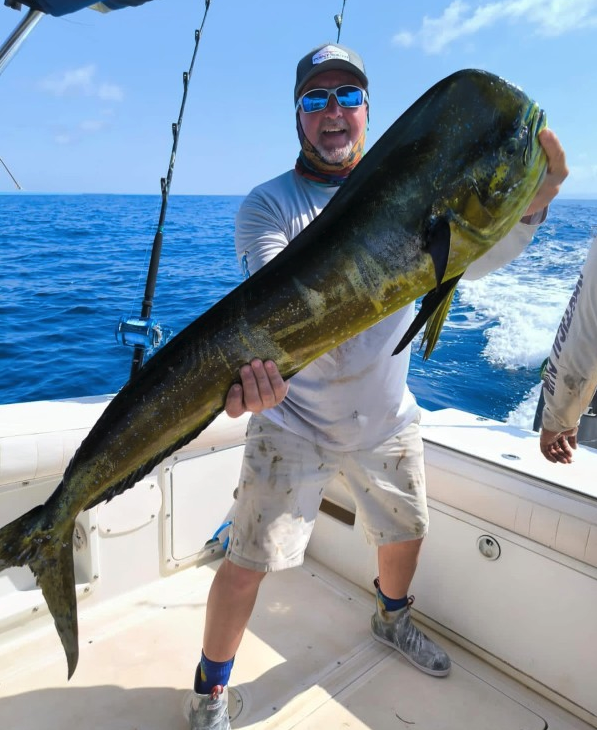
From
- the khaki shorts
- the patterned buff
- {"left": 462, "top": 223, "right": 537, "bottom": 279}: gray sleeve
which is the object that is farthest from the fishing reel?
{"left": 462, "top": 223, "right": 537, "bottom": 279}: gray sleeve

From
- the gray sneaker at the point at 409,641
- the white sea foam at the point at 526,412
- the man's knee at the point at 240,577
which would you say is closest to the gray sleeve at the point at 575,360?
the gray sneaker at the point at 409,641

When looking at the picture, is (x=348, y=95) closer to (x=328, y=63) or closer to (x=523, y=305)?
(x=328, y=63)

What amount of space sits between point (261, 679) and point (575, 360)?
1761mm

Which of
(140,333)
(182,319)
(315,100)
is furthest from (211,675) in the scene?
(182,319)

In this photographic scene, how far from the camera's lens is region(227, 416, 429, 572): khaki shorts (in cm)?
212

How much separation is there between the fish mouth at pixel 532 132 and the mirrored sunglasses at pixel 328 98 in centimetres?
106

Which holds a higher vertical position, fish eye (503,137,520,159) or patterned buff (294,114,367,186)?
patterned buff (294,114,367,186)

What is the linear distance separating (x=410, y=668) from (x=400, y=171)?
2.18 metres

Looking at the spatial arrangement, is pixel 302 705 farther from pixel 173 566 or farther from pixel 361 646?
pixel 173 566

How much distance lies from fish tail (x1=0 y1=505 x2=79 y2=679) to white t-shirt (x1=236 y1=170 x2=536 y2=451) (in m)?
0.86

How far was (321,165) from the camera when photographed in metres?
2.20

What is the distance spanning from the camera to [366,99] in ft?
7.44

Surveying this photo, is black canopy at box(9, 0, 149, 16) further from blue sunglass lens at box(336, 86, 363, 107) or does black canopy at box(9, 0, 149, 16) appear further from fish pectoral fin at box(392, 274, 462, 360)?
fish pectoral fin at box(392, 274, 462, 360)

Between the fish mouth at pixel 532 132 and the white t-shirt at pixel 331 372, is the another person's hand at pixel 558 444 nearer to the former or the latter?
the white t-shirt at pixel 331 372
